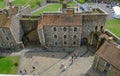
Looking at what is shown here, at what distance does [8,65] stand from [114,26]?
1500 inches

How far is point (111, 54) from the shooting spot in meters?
41.4

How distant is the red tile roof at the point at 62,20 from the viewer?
48009 millimetres

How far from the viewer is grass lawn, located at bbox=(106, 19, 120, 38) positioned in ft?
188

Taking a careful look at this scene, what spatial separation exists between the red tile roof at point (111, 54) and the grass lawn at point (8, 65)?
24387mm

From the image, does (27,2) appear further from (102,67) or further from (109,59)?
(109,59)

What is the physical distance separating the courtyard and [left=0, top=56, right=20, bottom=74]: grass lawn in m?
1.54

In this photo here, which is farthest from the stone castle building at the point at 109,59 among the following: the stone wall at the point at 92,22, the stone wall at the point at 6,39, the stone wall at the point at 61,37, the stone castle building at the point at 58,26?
the stone wall at the point at 6,39

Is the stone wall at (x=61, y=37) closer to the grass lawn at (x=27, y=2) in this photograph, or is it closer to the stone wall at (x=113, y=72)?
the stone wall at (x=113, y=72)

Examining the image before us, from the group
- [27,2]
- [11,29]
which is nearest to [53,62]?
[11,29]

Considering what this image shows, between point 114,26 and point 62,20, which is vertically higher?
point 62,20

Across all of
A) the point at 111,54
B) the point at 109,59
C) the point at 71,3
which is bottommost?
the point at 109,59

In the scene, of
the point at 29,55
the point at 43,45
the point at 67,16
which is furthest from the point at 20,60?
the point at 67,16

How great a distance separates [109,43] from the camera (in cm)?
4278

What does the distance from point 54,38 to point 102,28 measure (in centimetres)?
1494
